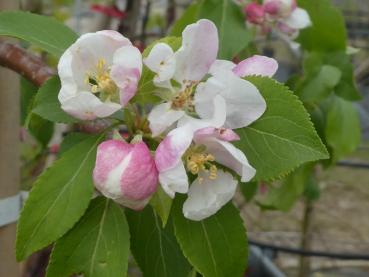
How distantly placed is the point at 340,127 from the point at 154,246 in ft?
2.48

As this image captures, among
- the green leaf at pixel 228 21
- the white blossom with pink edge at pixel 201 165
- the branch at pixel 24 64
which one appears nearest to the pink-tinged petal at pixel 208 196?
the white blossom with pink edge at pixel 201 165

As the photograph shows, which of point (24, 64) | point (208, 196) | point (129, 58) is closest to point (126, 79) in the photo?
point (129, 58)

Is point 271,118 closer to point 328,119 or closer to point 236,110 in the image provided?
point 236,110

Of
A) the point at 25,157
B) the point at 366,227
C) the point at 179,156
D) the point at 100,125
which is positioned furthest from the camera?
the point at 366,227

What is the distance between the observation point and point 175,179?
20.7 inches

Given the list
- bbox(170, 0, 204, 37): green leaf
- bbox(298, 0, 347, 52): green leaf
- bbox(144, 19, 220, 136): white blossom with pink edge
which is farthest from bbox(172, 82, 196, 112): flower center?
bbox(298, 0, 347, 52): green leaf

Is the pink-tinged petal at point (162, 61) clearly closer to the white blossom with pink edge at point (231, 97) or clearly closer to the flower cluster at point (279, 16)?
the white blossom with pink edge at point (231, 97)

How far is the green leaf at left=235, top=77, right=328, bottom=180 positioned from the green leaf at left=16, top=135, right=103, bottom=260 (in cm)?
14

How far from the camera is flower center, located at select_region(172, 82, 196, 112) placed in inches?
22.8

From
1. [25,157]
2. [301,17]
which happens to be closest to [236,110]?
[301,17]

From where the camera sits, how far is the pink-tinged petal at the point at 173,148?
1.70 feet

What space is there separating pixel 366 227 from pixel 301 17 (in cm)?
278

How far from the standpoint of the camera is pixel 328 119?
4.29 ft

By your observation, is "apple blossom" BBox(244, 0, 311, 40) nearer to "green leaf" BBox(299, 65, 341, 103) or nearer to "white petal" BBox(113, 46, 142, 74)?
"green leaf" BBox(299, 65, 341, 103)
